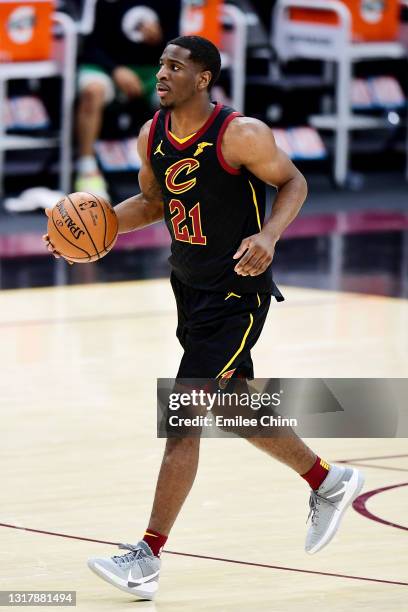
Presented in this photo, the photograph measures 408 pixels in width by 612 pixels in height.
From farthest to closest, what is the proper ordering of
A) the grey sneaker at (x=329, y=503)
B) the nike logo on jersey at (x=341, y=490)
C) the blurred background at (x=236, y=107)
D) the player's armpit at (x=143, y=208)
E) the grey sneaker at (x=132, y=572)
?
1. the blurred background at (x=236, y=107)
2. the player's armpit at (x=143, y=208)
3. the nike logo on jersey at (x=341, y=490)
4. the grey sneaker at (x=329, y=503)
5. the grey sneaker at (x=132, y=572)

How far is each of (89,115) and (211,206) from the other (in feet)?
28.8

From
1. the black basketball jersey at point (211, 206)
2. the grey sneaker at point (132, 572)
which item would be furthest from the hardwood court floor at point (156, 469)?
the black basketball jersey at point (211, 206)

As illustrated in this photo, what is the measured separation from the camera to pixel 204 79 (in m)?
5.62

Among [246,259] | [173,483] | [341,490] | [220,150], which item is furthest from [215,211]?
[341,490]

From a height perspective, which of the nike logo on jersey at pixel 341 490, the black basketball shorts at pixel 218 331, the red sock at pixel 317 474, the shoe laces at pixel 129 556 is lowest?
the shoe laces at pixel 129 556

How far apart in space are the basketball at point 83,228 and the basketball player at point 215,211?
26cm

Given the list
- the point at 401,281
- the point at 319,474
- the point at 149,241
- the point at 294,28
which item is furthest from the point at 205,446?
the point at 294,28

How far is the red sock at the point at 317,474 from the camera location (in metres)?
5.78

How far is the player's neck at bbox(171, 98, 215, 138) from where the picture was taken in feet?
18.4

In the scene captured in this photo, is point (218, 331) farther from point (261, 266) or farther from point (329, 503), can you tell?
point (329, 503)

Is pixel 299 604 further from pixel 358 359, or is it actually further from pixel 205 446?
pixel 358 359

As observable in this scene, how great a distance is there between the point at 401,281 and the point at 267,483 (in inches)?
202

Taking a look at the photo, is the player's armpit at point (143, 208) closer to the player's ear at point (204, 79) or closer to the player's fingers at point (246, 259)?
the player's ear at point (204, 79)

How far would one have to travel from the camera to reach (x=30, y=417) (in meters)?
7.88
